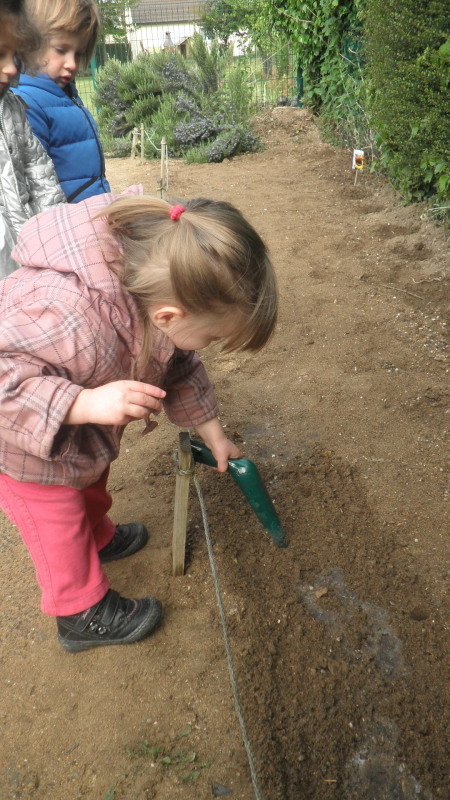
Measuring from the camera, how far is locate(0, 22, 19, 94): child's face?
4.59 feet

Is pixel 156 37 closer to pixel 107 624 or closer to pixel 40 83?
pixel 40 83

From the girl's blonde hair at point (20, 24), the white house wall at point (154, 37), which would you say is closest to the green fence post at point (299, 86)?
the white house wall at point (154, 37)

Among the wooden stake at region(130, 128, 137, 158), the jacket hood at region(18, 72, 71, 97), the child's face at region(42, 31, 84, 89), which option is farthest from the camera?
the wooden stake at region(130, 128, 137, 158)

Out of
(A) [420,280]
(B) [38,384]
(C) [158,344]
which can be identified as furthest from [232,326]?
(A) [420,280]

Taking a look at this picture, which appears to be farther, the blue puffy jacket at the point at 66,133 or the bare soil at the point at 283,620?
the blue puffy jacket at the point at 66,133

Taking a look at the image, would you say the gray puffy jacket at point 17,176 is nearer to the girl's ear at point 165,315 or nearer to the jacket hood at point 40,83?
the jacket hood at point 40,83

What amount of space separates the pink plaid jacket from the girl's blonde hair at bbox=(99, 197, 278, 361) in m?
0.06

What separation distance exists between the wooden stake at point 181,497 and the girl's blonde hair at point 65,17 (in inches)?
60.9

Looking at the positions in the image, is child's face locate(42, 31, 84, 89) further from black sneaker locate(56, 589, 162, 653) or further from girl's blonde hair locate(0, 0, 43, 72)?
black sneaker locate(56, 589, 162, 653)

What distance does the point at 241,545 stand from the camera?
82.7 inches

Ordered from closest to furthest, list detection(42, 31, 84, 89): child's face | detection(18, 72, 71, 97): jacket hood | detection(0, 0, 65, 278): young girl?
detection(0, 0, 65, 278): young girl → detection(42, 31, 84, 89): child's face → detection(18, 72, 71, 97): jacket hood

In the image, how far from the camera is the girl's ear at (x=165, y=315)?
142 cm

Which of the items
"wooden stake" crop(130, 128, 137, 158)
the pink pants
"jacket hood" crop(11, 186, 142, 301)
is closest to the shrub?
"wooden stake" crop(130, 128, 137, 158)

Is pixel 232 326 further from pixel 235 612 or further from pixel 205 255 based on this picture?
pixel 235 612
